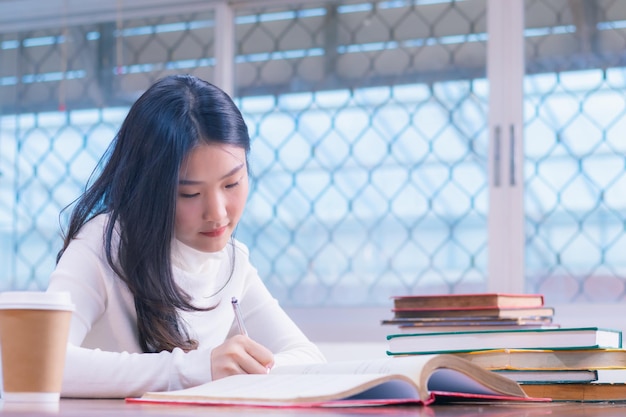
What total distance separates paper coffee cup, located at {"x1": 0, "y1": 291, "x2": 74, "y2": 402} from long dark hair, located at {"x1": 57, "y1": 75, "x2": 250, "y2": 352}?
1.79ft

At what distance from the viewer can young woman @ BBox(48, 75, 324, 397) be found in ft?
4.74

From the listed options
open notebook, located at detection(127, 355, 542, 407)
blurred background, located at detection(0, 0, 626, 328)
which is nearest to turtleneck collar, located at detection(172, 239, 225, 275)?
open notebook, located at detection(127, 355, 542, 407)

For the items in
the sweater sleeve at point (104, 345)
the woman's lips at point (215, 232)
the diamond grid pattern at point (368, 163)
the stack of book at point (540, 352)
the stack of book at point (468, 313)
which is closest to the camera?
the stack of book at point (540, 352)

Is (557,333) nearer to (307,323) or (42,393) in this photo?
(42,393)

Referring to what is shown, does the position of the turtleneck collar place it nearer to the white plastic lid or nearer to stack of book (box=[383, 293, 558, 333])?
stack of book (box=[383, 293, 558, 333])

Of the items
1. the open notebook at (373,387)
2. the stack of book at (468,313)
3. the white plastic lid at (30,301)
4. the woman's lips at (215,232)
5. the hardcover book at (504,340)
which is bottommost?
the open notebook at (373,387)

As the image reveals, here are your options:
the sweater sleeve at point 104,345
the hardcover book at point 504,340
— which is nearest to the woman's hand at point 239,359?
the sweater sleeve at point 104,345

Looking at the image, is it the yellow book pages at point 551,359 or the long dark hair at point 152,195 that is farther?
the long dark hair at point 152,195

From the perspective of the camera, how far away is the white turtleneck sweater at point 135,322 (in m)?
1.21

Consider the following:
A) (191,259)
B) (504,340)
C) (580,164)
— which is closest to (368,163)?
(580,164)

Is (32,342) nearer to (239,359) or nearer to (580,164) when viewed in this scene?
(239,359)

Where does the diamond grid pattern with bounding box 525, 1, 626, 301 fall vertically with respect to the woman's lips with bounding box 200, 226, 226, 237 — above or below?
above

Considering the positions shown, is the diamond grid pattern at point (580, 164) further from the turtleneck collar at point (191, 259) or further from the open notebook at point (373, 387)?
the open notebook at point (373, 387)

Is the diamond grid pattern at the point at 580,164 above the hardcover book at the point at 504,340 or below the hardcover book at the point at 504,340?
above
